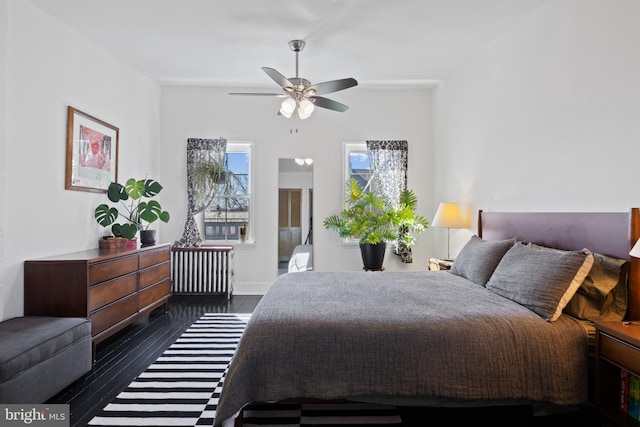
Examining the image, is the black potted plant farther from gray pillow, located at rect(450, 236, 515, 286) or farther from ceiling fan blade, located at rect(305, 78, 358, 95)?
ceiling fan blade, located at rect(305, 78, 358, 95)

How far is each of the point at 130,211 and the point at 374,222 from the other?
3.19 meters

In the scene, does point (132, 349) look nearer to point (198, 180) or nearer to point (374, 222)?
point (198, 180)

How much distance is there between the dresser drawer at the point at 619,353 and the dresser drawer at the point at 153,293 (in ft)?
12.3

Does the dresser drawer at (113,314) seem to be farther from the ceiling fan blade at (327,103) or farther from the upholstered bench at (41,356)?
the ceiling fan blade at (327,103)

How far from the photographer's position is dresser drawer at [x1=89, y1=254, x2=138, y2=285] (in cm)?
285

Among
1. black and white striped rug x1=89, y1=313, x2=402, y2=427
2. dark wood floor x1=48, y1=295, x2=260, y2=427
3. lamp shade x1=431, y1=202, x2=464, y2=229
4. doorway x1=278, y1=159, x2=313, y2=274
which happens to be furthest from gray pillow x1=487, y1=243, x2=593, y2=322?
doorway x1=278, y1=159, x2=313, y2=274

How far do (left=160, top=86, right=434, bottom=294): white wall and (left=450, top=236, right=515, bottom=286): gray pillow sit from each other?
91.0 inches

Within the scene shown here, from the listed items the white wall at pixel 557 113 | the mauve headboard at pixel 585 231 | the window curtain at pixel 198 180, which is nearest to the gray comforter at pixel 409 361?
the mauve headboard at pixel 585 231

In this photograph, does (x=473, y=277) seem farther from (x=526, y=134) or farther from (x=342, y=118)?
(x=342, y=118)

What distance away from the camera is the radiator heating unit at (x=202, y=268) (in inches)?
195

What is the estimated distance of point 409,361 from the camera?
5.88 ft

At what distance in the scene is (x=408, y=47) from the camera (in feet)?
12.8

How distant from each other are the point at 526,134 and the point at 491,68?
1.04 m

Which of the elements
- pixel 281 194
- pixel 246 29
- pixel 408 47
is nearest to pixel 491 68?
pixel 408 47
